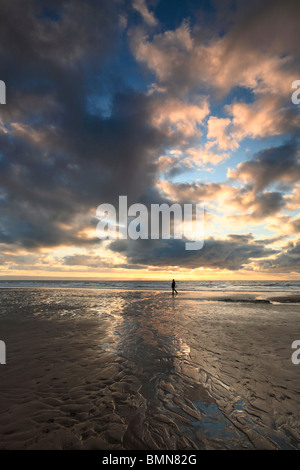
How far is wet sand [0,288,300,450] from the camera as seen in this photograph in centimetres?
350

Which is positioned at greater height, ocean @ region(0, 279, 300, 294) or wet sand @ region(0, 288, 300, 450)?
wet sand @ region(0, 288, 300, 450)

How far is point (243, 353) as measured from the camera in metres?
7.85

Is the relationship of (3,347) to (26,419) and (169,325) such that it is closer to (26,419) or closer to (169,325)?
(26,419)

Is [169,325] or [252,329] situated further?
[169,325]

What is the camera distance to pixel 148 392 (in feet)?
16.2

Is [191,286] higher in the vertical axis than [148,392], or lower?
lower

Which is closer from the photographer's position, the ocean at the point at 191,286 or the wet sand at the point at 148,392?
the wet sand at the point at 148,392

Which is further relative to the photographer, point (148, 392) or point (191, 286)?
point (191, 286)

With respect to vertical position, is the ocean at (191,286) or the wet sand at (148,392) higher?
the wet sand at (148,392)

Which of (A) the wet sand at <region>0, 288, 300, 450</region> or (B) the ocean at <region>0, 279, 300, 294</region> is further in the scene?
(B) the ocean at <region>0, 279, 300, 294</region>

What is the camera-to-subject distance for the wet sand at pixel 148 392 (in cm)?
350
